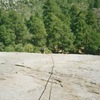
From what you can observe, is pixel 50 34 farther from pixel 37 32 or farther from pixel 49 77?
pixel 49 77

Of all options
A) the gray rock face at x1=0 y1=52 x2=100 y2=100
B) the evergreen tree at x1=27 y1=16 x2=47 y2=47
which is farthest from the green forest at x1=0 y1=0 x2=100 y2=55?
the gray rock face at x1=0 y1=52 x2=100 y2=100

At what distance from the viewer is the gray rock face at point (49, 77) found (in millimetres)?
11492

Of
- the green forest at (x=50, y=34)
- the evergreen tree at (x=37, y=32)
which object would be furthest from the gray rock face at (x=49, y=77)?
the evergreen tree at (x=37, y=32)

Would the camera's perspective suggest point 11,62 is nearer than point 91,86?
No

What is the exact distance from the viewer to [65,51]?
40875 mm

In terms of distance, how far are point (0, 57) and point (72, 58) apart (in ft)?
15.5

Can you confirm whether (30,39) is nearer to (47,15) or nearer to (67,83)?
(47,15)

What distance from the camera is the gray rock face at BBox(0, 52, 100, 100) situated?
11.5 m

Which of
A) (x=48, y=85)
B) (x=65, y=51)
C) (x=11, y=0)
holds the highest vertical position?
(x=11, y=0)

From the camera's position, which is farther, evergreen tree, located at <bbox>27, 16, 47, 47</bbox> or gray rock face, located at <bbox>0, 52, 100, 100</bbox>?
evergreen tree, located at <bbox>27, 16, 47, 47</bbox>

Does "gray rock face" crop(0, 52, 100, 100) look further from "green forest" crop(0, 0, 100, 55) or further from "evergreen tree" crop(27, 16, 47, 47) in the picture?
"evergreen tree" crop(27, 16, 47, 47)

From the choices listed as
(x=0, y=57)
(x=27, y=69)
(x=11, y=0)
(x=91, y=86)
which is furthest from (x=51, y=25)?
(x=11, y=0)

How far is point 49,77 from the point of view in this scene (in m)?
13.5

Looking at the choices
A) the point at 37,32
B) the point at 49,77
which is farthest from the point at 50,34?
the point at 49,77
